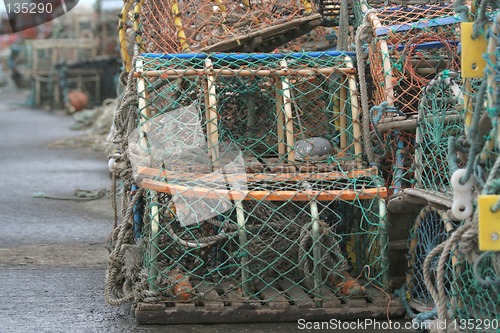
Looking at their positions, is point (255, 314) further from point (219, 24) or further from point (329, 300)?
point (219, 24)

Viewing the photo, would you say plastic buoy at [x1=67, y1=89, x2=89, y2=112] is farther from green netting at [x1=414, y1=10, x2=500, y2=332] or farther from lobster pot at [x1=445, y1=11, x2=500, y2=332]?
green netting at [x1=414, y1=10, x2=500, y2=332]

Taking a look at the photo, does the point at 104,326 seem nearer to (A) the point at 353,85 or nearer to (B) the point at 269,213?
(B) the point at 269,213

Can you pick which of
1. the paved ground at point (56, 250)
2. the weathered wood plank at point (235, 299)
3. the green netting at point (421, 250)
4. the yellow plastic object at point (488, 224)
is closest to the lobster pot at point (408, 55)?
the green netting at point (421, 250)

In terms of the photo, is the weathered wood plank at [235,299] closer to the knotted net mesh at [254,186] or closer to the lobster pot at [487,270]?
the knotted net mesh at [254,186]

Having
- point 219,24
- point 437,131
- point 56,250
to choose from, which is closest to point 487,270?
point 437,131

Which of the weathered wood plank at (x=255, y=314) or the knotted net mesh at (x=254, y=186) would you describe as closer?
the weathered wood plank at (x=255, y=314)

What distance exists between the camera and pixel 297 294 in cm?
443

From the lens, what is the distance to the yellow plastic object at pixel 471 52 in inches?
126

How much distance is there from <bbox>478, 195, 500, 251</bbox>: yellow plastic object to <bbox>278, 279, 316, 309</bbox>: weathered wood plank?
148cm

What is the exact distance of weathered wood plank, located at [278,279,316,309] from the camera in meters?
4.31

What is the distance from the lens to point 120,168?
16.2ft

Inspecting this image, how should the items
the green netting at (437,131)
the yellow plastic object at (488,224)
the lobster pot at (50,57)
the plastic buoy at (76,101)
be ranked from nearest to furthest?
1. the yellow plastic object at (488,224)
2. the green netting at (437,131)
3. the plastic buoy at (76,101)
4. the lobster pot at (50,57)

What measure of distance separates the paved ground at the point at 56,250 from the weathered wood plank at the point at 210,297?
91 mm

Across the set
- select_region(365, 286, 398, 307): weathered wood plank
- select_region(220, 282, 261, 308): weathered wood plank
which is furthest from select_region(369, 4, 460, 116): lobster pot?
select_region(220, 282, 261, 308): weathered wood plank
